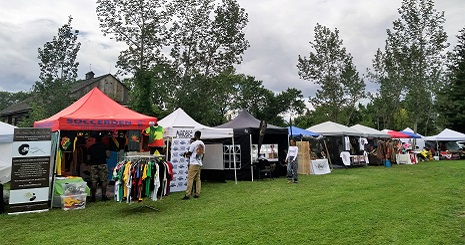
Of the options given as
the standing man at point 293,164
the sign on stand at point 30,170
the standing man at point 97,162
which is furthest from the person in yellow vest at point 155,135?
Result: the standing man at point 293,164

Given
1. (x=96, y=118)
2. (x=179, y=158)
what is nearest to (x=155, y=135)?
(x=179, y=158)

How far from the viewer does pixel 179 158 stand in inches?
372

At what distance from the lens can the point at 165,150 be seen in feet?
34.0

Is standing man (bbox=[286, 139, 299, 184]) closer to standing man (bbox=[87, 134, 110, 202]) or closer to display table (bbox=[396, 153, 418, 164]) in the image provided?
standing man (bbox=[87, 134, 110, 202])

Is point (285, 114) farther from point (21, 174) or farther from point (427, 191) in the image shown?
point (21, 174)

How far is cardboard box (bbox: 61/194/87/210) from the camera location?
276 inches

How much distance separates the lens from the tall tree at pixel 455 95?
32.7 m

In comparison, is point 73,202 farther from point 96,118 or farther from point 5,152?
point 5,152

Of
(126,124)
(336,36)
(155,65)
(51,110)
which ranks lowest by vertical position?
(126,124)

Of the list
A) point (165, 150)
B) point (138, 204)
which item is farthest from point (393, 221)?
point (165, 150)

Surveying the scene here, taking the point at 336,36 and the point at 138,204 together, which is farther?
the point at 336,36

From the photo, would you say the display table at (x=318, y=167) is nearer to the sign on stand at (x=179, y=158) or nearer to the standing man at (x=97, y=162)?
the sign on stand at (x=179, y=158)

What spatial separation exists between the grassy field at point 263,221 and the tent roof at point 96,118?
1859 millimetres

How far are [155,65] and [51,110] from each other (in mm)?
6382
